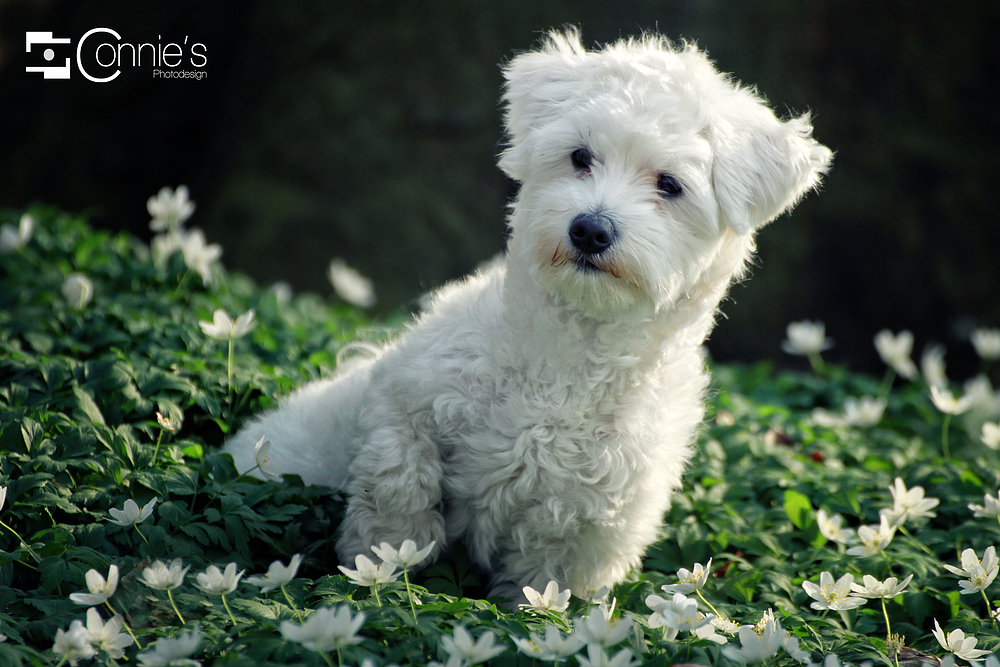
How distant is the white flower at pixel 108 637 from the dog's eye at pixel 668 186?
6.51 feet

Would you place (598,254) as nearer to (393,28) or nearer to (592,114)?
(592,114)

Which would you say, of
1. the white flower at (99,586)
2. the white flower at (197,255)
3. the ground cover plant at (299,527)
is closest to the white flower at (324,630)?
the ground cover plant at (299,527)

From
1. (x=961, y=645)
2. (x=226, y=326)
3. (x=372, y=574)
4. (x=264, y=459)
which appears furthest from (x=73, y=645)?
(x=961, y=645)

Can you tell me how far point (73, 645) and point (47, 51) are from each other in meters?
6.85

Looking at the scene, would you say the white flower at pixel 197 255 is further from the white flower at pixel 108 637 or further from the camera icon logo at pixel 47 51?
the camera icon logo at pixel 47 51

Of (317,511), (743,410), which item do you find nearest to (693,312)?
(317,511)

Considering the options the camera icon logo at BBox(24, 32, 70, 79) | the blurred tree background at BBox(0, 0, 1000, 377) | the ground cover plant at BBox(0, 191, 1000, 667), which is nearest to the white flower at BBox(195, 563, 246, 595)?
the ground cover plant at BBox(0, 191, 1000, 667)

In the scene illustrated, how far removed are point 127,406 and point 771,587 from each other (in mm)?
2585

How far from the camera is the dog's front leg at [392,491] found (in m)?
2.62

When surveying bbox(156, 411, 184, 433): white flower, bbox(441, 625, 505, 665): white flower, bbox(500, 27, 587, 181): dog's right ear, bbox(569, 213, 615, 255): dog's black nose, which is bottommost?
bbox(441, 625, 505, 665): white flower

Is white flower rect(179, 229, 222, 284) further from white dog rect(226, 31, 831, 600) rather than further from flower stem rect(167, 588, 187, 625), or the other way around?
flower stem rect(167, 588, 187, 625)

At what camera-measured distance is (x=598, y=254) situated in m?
2.41

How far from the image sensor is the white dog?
2.51 metres

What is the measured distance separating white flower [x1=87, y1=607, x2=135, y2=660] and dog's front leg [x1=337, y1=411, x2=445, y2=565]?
0.80 m
